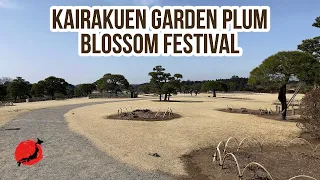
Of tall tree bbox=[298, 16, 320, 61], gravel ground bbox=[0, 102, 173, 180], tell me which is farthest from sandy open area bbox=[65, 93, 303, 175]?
tall tree bbox=[298, 16, 320, 61]

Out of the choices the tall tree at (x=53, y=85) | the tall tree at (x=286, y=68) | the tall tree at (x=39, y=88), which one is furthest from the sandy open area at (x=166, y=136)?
the tall tree at (x=53, y=85)

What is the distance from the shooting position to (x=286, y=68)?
953 inches

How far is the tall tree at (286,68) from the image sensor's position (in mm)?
24047

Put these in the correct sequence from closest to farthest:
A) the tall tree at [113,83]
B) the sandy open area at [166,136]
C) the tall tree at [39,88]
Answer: the sandy open area at [166,136]
the tall tree at [39,88]
the tall tree at [113,83]

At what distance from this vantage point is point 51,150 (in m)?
12.7

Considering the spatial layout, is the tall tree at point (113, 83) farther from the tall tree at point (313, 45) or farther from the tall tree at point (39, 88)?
the tall tree at point (313, 45)

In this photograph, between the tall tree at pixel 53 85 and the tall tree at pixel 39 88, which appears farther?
the tall tree at pixel 53 85

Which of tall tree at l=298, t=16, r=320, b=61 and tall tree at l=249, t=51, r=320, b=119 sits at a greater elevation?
tall tree at l=298, t=16, r=320, b=61

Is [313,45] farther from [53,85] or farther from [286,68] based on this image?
[53,85]

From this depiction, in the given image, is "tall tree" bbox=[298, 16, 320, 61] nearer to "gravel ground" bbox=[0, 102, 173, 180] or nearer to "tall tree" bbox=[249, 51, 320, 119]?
"tall tree" bbox=[249, 51, 320, 119]

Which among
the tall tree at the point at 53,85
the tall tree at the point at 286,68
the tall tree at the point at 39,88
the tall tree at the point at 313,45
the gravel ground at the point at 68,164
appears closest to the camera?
the gravel ground at the point at 68,164

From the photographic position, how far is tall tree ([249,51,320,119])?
24047 mm

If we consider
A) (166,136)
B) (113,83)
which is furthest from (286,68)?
(113,83)

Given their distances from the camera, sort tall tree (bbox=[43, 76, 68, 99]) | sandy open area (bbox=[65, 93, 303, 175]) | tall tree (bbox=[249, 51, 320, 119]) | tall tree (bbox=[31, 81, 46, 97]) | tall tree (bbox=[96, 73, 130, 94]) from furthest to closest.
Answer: tall tree (bbox=[96, 73, 130, 94]) → tall tree (bbox=[43, 76, 68, 99]) → tall tree (bbox=[31, 81, 46, 97]) → tall tree (bbox=[249, 51, 320, 119]) → sandy open area (bbox=[65, 93, 303, 175])
